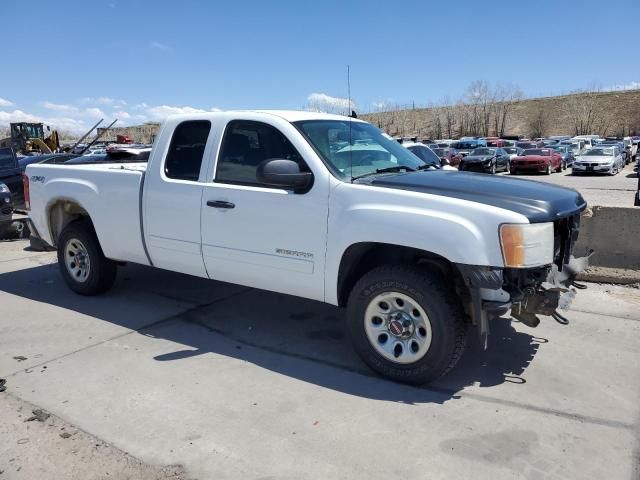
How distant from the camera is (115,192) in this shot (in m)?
5.33

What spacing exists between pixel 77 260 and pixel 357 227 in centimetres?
375

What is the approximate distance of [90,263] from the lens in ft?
19.2

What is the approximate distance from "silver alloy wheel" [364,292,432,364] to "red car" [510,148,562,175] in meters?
29.6

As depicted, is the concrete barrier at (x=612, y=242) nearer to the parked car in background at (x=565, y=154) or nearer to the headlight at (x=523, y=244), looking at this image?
the headlight at (x=523, y=244)

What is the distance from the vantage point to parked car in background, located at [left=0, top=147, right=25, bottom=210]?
445 inches

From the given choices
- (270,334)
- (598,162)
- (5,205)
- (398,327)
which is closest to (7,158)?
(5,205)

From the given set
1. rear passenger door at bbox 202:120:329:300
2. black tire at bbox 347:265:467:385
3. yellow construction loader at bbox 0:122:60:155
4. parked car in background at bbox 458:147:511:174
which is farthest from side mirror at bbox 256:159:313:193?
yellow construction loader at bbox 0:122:60:155

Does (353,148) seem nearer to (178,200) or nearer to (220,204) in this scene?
(220,204)

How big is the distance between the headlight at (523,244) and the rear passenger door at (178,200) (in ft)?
8.44

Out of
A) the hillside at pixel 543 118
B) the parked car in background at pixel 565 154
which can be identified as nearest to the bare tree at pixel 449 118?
the hillside at pixel 543 118

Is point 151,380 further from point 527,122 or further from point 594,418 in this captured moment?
point 527,122

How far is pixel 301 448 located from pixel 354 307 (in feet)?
3.78

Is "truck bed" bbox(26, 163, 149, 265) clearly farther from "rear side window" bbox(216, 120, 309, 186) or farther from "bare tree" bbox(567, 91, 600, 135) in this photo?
"bare tree" bbox(567, 91, 600, 135)

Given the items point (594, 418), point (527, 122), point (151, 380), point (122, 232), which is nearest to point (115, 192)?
point (122, 232)
